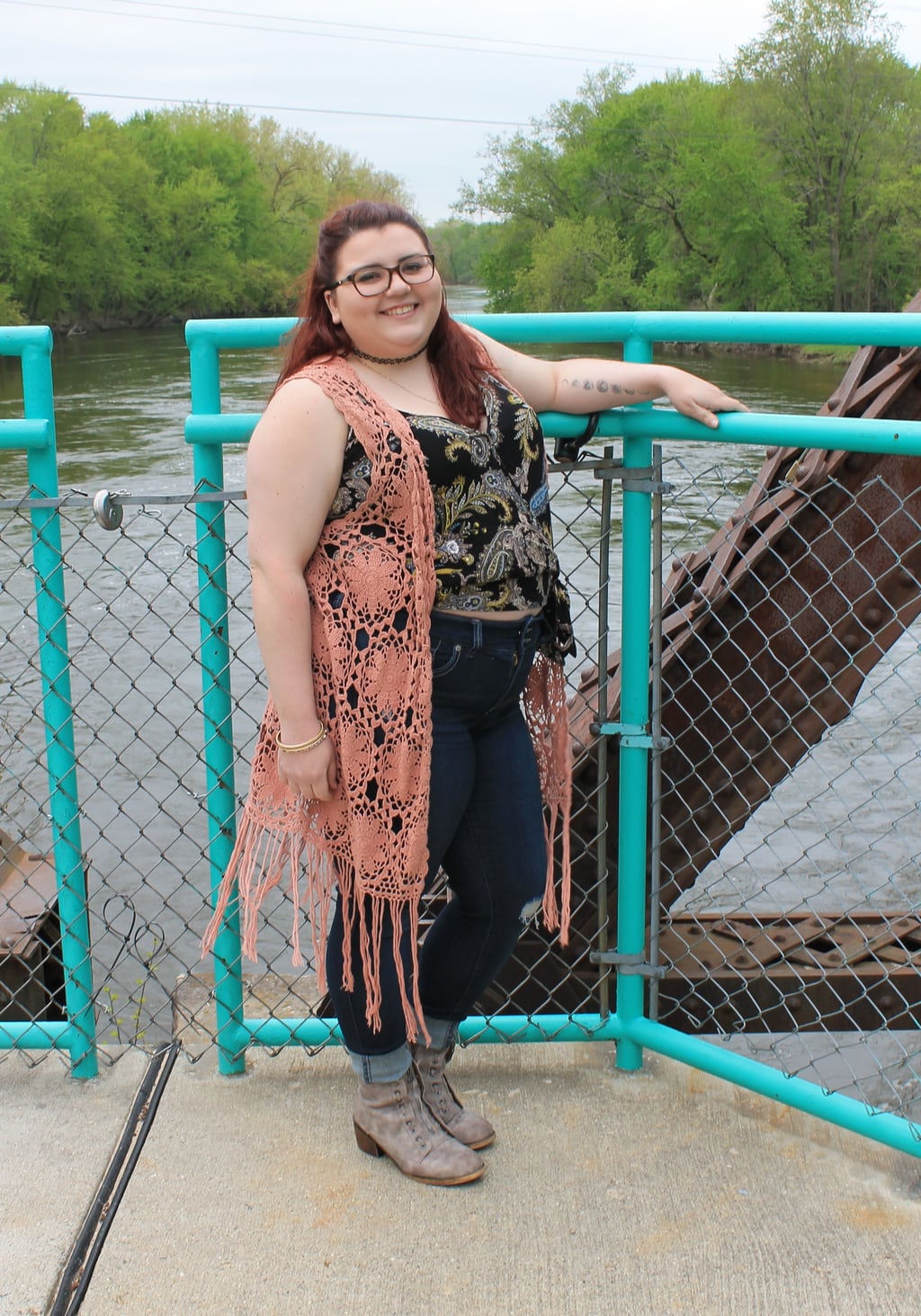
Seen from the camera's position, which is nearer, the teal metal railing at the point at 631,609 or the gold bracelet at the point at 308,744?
the gold bracelet at the point at 308,744

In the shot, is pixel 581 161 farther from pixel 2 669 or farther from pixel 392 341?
pixel 392 341

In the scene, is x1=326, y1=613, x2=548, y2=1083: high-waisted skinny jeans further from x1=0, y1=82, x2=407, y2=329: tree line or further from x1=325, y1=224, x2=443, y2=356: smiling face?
x1=0, y1=82, x2=407, y2=329: tree line

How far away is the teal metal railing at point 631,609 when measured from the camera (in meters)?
2.35

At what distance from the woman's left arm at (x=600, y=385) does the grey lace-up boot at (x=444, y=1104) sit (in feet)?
4.03

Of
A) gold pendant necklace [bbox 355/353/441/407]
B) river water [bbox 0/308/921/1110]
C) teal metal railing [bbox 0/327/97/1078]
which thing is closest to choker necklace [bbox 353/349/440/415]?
gold pendant necklace [bbox 355/353/441/407]

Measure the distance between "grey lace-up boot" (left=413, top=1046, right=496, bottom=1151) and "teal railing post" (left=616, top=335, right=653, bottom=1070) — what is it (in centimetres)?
40

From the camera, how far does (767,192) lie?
5525cm

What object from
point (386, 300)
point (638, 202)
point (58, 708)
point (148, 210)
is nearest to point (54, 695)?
point (58, 708)

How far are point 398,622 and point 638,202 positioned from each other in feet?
212

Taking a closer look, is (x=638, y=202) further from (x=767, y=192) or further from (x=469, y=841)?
(x=469, y=841)

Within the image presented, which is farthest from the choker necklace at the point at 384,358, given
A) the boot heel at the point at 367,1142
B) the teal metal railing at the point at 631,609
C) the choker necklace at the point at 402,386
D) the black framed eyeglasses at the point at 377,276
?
the boot heel at the point at 367,1142

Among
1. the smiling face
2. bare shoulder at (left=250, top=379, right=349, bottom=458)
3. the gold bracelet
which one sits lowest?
the gold bracelet

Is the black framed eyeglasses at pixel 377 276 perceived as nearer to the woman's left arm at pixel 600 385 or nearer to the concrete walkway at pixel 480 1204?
the woman's left arm at pixel 600 385

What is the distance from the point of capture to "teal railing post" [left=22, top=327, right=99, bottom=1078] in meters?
2.53
